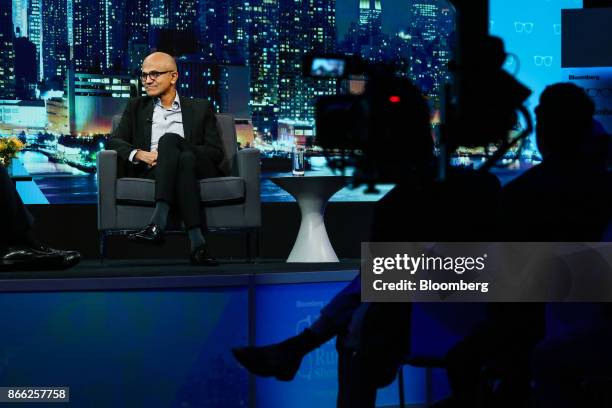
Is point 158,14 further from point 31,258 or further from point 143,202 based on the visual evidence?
point 31,258

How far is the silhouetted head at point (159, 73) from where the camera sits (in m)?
4.62

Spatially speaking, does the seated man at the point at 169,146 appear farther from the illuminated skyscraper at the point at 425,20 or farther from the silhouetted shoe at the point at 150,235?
the illuminated skyscraper at the point at 425,20

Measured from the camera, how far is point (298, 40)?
20.9ft

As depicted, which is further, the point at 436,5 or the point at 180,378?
the point at 436,5

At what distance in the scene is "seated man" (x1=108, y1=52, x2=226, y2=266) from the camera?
14.0ft

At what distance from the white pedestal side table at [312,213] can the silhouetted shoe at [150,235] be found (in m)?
0.68

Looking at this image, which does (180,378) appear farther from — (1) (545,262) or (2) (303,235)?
(1) (545,262)

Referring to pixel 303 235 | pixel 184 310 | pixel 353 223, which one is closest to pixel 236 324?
pixel 184 310

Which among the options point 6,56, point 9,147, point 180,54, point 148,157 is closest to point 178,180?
point 148,157

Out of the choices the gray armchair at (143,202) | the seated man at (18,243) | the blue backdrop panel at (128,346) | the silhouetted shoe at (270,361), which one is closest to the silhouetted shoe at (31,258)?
the seated man at (18,243)

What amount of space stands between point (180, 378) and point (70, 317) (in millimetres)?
467

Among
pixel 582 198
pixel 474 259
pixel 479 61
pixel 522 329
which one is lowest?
pixel 522 329

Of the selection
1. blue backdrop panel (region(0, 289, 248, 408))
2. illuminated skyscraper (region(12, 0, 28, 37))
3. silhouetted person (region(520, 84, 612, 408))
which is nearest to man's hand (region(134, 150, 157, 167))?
blue backdrop panel (region(0, 289, 248, 408))

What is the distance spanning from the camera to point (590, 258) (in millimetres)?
2172
